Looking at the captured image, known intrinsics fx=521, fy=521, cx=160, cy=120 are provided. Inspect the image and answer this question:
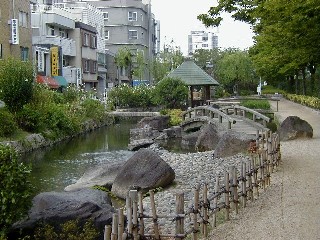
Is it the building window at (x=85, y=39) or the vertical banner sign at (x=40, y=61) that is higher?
the building window at (x=85, y=39)

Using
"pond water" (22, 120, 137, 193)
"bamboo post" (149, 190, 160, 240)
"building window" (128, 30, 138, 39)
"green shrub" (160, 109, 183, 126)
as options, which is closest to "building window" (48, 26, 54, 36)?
"green shrub" (160, 109, 183, 126)

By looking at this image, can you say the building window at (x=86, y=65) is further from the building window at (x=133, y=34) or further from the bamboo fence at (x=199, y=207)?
the bamboo fence at (x=199, y=207)

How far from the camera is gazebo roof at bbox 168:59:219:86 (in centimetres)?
4253

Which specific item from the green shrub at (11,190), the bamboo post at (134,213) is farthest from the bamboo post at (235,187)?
the green shrub at (11,190)

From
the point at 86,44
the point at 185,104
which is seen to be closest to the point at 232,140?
the point at 185,104

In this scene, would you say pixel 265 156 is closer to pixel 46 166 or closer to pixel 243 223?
pixel 243 223

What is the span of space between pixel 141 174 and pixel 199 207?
6478 mm

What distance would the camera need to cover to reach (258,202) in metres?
11.3

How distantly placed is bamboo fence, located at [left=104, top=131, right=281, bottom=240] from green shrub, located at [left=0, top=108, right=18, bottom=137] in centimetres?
1483

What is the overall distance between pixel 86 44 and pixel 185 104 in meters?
15.7

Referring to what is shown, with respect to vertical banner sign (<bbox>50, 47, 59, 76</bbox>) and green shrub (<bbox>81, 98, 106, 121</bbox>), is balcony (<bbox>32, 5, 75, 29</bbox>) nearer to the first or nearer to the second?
vertical banner sign (<bbox>50, 47, 59, 76</bbox>)

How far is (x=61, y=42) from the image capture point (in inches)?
1953

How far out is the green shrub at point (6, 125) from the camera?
989 inches

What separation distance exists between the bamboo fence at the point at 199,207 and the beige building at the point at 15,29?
1077 inches
